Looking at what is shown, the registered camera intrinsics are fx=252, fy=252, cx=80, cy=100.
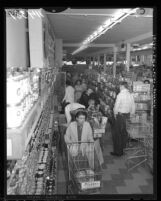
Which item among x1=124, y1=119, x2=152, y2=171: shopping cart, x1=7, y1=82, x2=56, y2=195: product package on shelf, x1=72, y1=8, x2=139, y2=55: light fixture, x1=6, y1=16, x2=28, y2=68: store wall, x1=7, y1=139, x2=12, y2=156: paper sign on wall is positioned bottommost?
x1=124, y1=119, x2=152, y2=171: shopping cart

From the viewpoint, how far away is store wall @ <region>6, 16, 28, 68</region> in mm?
2264

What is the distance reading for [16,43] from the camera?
255 centimetres

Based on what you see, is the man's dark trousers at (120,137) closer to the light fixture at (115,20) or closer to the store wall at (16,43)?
the light fixture at (115,20)

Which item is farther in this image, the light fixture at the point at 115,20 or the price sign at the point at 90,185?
the price sign at the point at 90,185

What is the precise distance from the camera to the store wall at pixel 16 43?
7.43 ft

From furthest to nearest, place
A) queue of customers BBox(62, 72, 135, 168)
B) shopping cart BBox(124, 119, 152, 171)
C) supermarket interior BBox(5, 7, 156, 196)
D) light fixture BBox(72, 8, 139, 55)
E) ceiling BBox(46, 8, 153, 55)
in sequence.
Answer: shopping cart BBox(124, 119, 152, 171), queue of customers BBox(62, 72, 135, 168), ceiling BBox(46, 8, 153, 55), light fixture BBox(72, 8, 139, 55), supermarket interior BBox(5, 7, 156, 196)

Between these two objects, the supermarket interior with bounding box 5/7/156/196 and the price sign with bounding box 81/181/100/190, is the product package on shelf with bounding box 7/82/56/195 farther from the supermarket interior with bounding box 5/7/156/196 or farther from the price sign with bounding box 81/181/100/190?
the price sign with bounding box 81/181/100/190

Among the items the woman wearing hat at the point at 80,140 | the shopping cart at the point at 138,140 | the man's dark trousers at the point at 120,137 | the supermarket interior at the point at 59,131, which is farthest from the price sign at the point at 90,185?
the man's dark trousers at the point at 120,137

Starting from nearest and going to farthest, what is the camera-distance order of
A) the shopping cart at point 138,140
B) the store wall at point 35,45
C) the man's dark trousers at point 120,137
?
the store wall at point 35,45, the shopping cart at point 138,140, the man's dark trousers at point 120,137

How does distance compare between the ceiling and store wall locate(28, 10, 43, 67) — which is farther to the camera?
store wall locate(28, 10, 43, 67)

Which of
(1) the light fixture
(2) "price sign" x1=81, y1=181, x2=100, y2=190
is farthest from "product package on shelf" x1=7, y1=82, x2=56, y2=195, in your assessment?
(1) the light fixture
